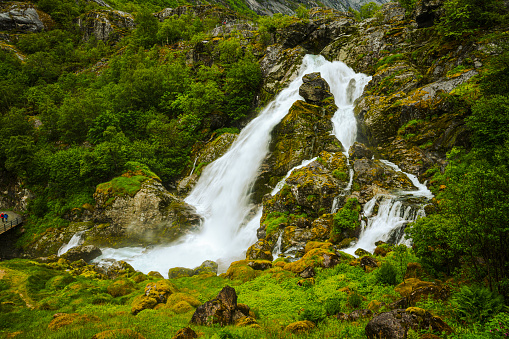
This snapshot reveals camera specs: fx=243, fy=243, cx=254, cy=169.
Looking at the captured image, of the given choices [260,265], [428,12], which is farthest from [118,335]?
[428,12]

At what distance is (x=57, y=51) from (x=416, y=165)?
94791mm

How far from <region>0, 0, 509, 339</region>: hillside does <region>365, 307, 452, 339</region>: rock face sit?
0.04m

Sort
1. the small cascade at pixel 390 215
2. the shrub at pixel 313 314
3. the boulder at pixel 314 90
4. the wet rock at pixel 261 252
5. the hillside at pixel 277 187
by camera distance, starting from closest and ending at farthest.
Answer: the hillside at pixel 277 187 < the shrub at pixel 313 314 < the small cascade at pixel 390 215 < the wet rock at pixel 261 252 < the boulder at pixel 314 90

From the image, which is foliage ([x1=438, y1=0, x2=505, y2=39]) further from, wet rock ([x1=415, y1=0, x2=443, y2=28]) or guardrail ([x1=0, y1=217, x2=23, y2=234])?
guardrail ([x1=0, y1=217, x2=23, y2=234])

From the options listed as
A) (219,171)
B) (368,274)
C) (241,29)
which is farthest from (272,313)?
(241,29)

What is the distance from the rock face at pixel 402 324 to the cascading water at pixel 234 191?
49.7 ft

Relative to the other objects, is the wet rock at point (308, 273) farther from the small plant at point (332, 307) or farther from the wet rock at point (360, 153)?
the wet rock at point (360, 153)

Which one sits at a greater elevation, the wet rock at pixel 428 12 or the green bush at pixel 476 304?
the wet rock at pixel 428 12

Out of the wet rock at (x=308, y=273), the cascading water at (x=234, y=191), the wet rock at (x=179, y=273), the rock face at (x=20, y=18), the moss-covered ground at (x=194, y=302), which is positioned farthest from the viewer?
the rock face at (x=20, y=18)

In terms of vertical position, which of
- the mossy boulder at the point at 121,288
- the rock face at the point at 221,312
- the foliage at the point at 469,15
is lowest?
the mossy boulder at the point at 121,288

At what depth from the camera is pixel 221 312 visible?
7.79 meters

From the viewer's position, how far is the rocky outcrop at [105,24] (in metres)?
81.1

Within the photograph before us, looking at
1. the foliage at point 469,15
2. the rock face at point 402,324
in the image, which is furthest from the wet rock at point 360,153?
the rock face at point 402,324

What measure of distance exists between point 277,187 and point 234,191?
5.97 meters
